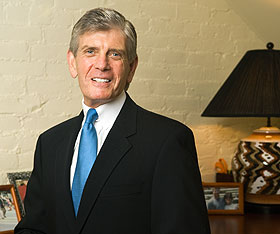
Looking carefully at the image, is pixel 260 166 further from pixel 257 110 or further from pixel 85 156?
pixel 85 156

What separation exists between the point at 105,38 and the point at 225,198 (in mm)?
1395

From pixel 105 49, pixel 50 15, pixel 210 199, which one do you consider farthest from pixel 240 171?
pixel 105 49

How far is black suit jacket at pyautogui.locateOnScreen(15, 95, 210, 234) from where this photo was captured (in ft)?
4.63

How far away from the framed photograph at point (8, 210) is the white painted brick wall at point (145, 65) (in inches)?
6.6

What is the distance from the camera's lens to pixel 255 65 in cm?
254

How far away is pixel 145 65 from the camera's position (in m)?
2.74

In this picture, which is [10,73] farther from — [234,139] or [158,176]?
[234,139]

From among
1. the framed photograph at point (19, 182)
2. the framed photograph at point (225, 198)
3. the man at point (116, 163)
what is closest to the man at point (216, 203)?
the framed photograph at point (225, 198)

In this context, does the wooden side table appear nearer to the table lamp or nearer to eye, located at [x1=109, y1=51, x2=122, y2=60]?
the table lamp

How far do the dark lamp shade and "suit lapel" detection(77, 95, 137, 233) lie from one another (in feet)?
3.48

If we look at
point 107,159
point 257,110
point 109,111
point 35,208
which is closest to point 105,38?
point 109,111

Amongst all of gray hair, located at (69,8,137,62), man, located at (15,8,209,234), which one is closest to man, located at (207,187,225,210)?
man, located at (15,8,209,234)

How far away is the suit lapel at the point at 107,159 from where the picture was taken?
1438mm

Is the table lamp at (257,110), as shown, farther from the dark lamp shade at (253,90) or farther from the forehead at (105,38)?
the forehead at (105,38)
